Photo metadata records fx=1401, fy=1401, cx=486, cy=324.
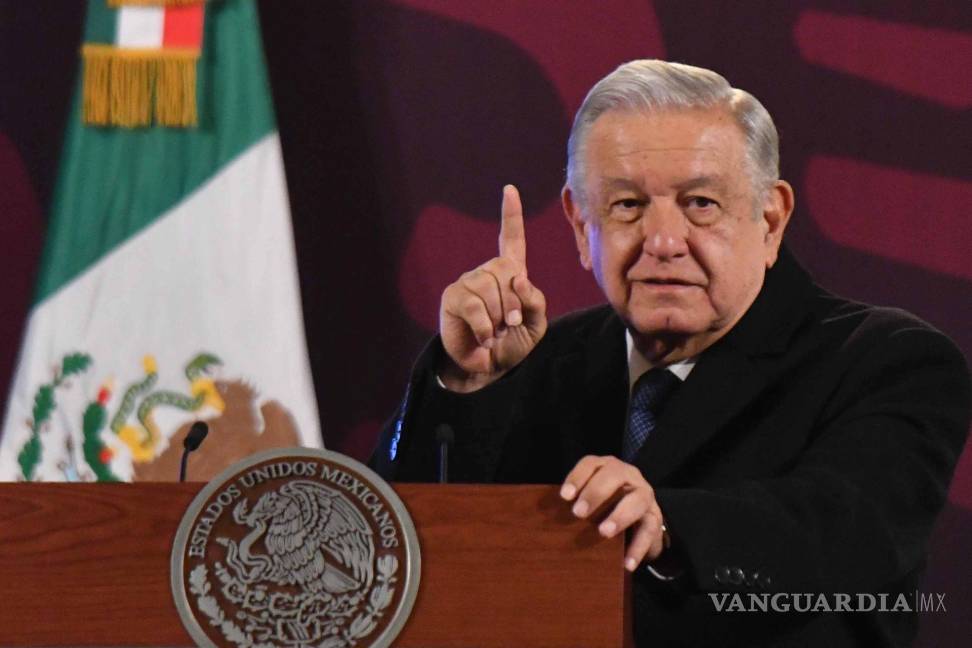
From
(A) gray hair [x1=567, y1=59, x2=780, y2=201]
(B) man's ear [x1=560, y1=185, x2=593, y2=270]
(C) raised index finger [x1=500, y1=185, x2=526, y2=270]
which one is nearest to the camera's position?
(C) raised index finger [x1=500, y1=185, x2=526, y2=270]

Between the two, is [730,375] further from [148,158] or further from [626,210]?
[148,158]

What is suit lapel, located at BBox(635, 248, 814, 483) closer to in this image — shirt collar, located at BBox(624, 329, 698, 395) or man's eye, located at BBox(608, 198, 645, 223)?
shirt collar, located at BBox(624, 329, 698, 395)

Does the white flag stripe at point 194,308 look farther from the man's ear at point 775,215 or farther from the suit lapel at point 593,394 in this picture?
the man's ear at point 775,215

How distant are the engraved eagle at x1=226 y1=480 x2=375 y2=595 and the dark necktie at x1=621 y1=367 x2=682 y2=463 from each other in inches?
31.4

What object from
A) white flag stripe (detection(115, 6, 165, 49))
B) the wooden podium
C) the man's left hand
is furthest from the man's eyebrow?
white flag stripe (detection(115, 6, 165, 49))

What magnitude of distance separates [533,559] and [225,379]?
192cm

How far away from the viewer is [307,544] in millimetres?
1432

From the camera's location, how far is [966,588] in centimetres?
320

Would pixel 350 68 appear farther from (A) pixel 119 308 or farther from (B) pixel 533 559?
(B) pixel 533 559

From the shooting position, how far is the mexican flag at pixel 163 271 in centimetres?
324


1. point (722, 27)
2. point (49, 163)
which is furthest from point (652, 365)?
point (49, 163)

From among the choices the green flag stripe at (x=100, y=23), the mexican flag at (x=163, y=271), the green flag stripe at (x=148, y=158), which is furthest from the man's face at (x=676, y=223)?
the green flag stripe at (x=100, y=23)

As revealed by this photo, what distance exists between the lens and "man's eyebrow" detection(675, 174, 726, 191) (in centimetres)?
219

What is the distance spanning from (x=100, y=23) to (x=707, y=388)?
194cm
